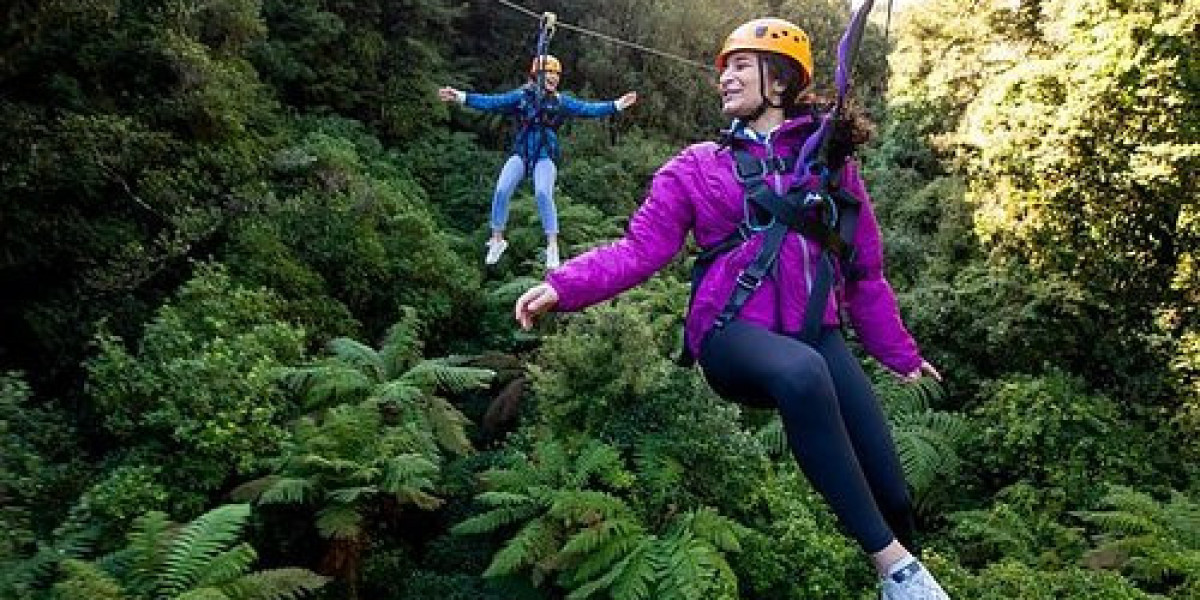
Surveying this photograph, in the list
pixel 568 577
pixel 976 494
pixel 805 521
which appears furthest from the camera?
pixel 976 494

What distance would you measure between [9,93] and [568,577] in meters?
6.23

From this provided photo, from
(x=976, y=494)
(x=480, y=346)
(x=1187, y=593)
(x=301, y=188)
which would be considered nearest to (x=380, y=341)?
(x=480, y=346)

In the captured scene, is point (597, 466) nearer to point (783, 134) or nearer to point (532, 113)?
point (532, 113)

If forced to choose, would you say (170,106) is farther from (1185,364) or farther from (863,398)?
(1185,364)

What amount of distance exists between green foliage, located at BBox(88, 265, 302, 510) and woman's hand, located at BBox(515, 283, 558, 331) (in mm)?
4470

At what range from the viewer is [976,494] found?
8.69m

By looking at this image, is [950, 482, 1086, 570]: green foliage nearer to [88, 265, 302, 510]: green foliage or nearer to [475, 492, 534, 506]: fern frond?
[475, 492, 534, 506]: fern frond

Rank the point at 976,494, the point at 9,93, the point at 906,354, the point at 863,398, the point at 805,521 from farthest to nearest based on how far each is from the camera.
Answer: the point at 976,494 → the point at 9,93 → the point at 805,521 → the point at 906,354 → the point at 863,398

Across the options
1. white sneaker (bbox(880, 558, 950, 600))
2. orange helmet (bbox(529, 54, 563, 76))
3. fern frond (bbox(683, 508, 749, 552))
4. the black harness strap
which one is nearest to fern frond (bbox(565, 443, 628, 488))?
fern frond (bbox(683, 508, 749, 552))

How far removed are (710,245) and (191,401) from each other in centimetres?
483

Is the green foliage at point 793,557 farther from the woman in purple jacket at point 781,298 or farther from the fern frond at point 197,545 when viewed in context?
the woman in purple jacket at point 781,298

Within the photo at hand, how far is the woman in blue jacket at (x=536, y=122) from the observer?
8430 mm

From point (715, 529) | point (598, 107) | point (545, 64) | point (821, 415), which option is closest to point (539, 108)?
point (545, 64)

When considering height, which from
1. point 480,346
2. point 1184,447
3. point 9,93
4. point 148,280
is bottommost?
point 480,346
